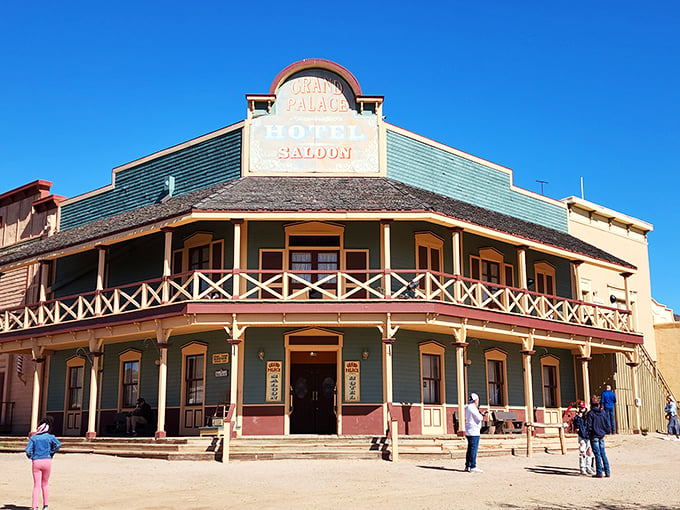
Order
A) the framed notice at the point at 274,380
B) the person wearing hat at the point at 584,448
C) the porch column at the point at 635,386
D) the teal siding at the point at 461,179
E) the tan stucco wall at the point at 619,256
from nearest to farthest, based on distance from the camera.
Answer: the person wearing hat at the point at 584,448 → the framed notice at the point at 274,380 → the teal siding at the point at 461,179 → the porch column at the point at 635,386 → the tan stucco wall at the point at 619,256

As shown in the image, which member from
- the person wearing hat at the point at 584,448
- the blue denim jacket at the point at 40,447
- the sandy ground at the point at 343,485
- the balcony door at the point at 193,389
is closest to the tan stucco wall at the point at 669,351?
the sandy ground at the point at 343,485

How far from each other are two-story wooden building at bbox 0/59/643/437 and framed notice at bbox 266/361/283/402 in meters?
0.04

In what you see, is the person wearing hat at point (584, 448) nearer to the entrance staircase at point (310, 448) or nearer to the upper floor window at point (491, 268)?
the entrance staircase at point (310, 448)

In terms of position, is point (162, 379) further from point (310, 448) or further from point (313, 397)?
point (310, 448)

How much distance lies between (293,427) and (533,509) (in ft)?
38.3

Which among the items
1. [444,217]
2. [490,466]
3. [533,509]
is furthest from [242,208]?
[533,509]

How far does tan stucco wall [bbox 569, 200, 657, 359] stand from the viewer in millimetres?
31172

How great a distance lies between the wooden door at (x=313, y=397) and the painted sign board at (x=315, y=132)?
588 cm

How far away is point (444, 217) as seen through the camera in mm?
21375

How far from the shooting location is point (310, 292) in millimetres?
22406

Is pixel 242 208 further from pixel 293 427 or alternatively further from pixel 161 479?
pixel 161 479

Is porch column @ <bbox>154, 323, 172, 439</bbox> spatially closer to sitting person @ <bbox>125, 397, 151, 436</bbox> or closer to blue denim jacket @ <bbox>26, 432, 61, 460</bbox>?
sitting person @ <bbox>125, 397, 151, 436</bbox>

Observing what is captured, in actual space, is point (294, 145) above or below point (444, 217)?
above

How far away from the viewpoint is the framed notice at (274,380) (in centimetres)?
2205
